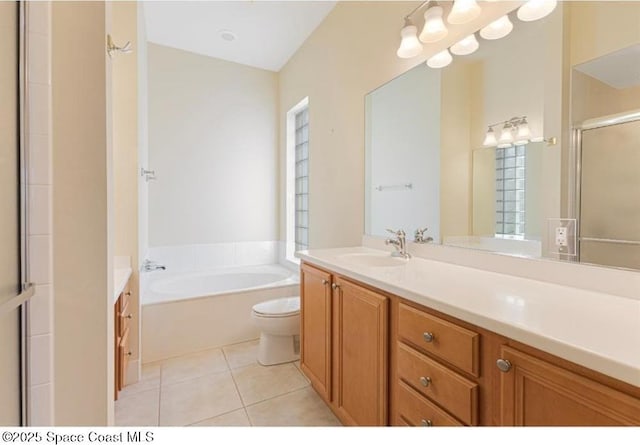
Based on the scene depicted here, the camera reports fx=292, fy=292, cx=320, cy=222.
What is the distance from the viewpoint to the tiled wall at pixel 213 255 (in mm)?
3105

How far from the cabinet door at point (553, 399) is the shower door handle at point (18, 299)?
1.26 metres

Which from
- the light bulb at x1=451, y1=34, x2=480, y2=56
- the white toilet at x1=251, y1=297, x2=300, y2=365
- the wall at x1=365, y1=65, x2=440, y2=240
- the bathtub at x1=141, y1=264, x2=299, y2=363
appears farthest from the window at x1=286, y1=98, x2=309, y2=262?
the light bulb at x1=451, y1=34, x2=480, y2=56

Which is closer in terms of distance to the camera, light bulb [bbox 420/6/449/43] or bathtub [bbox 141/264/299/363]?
light bulb [bbox 420/6/449/43]

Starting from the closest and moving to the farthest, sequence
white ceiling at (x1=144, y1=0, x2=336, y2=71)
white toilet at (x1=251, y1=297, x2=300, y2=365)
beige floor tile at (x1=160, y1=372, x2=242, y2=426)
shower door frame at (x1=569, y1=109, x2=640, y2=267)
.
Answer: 1. shower door frame at (x1=569, y1=109, x2=640, y2=267)
2. beige floor tile at (x1=160, y1=372, x2=242, y2=426)
3. white toilet at (x1=251, y1=297, x2=300, y2=365)
4. white ceiling at (x1=144, y1=0, x2=336, y2=71)

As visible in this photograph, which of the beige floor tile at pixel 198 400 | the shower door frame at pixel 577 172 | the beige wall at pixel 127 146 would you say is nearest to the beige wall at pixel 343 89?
the shower door frame at pixel 577 172

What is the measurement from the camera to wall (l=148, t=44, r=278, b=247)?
3043 millimetres

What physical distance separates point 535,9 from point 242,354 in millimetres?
2679

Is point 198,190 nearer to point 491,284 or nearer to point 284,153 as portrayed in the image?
point 284,153

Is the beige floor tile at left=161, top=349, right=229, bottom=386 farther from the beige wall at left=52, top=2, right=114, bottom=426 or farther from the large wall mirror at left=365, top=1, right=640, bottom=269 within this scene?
the large wall mirror at left=365, top=1, right=640, bottom=269

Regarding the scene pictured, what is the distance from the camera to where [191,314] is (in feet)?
7.75

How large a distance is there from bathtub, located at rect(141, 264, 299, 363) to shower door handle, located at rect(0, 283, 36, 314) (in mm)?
1492

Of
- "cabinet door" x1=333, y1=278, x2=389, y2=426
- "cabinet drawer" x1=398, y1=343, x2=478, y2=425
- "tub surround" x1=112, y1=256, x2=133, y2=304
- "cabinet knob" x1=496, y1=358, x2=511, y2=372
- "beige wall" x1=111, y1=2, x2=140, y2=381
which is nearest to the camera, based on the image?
"cabinet knob" x1=496, y1=358, x2=511, y2=372

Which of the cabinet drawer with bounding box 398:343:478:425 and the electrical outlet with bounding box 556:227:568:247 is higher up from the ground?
the electrical outlet with bounding box 556:227:568:247

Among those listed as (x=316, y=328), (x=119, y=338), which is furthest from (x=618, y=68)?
(x=119, y=338)
